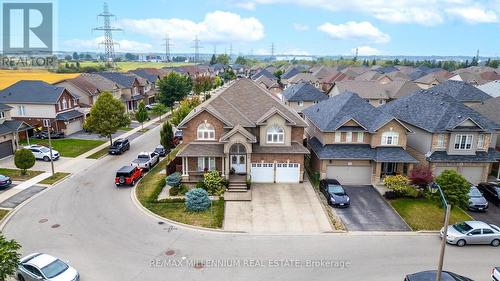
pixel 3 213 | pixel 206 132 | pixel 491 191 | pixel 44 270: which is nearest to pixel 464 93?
pixel 491 191

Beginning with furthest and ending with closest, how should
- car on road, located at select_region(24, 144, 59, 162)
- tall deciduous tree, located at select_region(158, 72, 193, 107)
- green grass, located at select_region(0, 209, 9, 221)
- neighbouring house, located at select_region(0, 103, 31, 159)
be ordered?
tall deciduous tree, located at select_region(158, 72, 193, 107) → neighbouring house, located at select_region(0, 103, 31, 159) → car on road, located at select_region(24, 144, 59, 162) → green grass, located at select_region(0, 209, 9, 221)

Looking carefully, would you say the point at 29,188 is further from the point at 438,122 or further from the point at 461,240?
the point at 438,122

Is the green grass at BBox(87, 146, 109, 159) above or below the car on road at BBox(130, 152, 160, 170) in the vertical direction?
below

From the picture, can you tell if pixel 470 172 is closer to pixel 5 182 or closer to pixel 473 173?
pixel 473 173

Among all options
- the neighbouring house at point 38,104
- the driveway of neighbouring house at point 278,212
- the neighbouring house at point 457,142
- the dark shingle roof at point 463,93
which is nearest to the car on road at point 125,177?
the driveway of neighbouring house at point 278,212

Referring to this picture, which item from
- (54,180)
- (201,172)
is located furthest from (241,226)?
(54,180)

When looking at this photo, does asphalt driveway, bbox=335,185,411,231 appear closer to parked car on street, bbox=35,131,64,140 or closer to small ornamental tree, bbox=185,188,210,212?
small ornamental tree, bbox=185,188,210,212

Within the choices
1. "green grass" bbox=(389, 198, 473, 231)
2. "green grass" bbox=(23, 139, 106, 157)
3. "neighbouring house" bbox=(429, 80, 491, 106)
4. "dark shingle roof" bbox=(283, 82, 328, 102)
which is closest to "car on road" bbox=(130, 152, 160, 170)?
"green grass" bbox=(23, 139, 106, 157)
